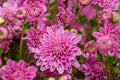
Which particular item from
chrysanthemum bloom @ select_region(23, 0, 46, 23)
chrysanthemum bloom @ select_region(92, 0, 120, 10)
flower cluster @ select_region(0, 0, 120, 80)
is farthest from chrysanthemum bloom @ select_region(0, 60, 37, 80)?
chrysanthemum bloom @ select_region(92, 0, 120, 10)

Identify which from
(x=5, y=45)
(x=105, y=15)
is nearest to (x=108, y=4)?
(x=105, y=15)

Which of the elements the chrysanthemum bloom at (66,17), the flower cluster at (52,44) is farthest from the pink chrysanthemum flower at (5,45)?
the chrysanthemum bloom at (66,17)

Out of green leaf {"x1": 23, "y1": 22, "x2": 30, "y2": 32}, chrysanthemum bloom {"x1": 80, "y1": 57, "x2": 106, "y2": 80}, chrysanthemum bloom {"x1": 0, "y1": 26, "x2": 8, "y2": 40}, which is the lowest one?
chrysanthemum bloom {"x1": 80, "y1": 57, "x2": 106, "y2": 80}

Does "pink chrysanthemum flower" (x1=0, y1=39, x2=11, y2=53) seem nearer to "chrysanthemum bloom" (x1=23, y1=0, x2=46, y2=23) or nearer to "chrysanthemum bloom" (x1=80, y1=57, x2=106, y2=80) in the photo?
"chrysanthemum bloom" (x1=23, y1=0, x2=46, y2=23)

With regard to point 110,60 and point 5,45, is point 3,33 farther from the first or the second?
point 110,60

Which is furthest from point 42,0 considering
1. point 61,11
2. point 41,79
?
point 41,79

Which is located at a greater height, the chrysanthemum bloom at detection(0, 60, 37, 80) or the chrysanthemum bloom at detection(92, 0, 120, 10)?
the chrysanthemum bloom at detection(92, 0, 120, 10)

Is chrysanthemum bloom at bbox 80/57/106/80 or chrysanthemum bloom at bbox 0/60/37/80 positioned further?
chrysanthemum bloom at bbox 80/57/106/80
